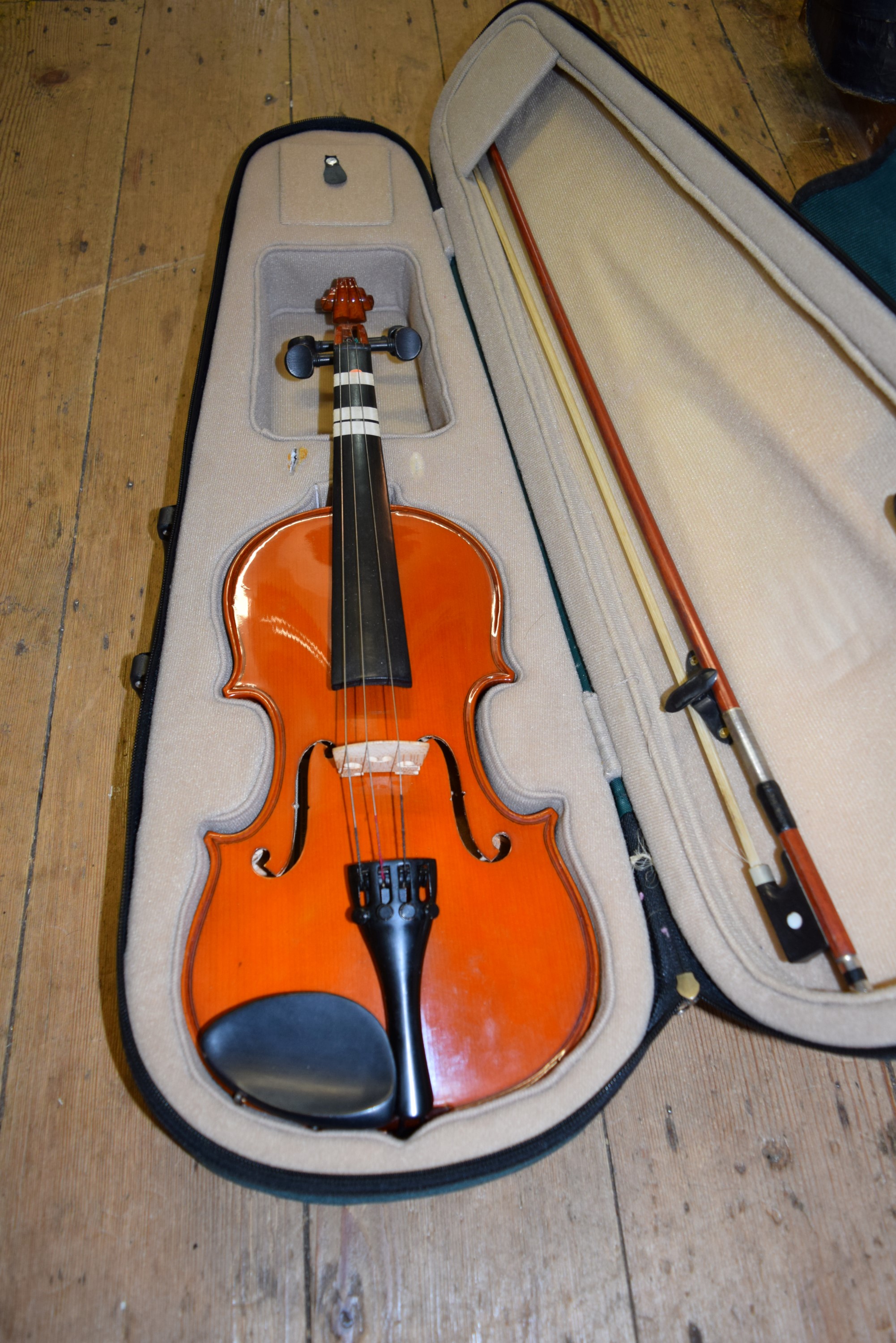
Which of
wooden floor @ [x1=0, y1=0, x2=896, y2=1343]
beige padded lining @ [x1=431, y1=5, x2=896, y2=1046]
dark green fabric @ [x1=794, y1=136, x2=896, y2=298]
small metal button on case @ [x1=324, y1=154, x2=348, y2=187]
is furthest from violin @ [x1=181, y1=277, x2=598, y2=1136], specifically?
dark green fabric @ [x1=794, y1=136, x2=896, y2=298]

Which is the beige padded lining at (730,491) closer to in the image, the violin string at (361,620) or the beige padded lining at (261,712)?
the beige padded lining at (261,712)

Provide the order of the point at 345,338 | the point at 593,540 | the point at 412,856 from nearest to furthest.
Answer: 1. the point at 412,856
2. the point at 593,540
3. the point at 345,338

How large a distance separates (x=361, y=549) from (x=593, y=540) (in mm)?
399

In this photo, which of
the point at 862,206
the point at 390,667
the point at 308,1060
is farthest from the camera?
the point at 862,206

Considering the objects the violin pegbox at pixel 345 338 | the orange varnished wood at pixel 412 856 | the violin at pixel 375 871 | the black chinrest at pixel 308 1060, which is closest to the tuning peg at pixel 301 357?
the violin pegbox at pixel 345 338

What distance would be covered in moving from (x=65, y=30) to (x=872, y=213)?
231 cm

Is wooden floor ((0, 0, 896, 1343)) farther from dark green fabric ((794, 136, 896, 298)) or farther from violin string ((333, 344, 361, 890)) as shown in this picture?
dark green fabric ((794, 136, 896, 298))

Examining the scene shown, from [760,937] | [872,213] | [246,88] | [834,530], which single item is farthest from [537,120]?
[760,937]

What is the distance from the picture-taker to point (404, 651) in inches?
42.8

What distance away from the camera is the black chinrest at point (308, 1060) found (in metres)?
0.80

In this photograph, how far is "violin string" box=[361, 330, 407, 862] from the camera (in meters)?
0.97

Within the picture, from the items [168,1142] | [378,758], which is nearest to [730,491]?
[378,758]

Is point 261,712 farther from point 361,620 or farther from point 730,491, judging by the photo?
point 730,491

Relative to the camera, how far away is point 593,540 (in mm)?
1274
